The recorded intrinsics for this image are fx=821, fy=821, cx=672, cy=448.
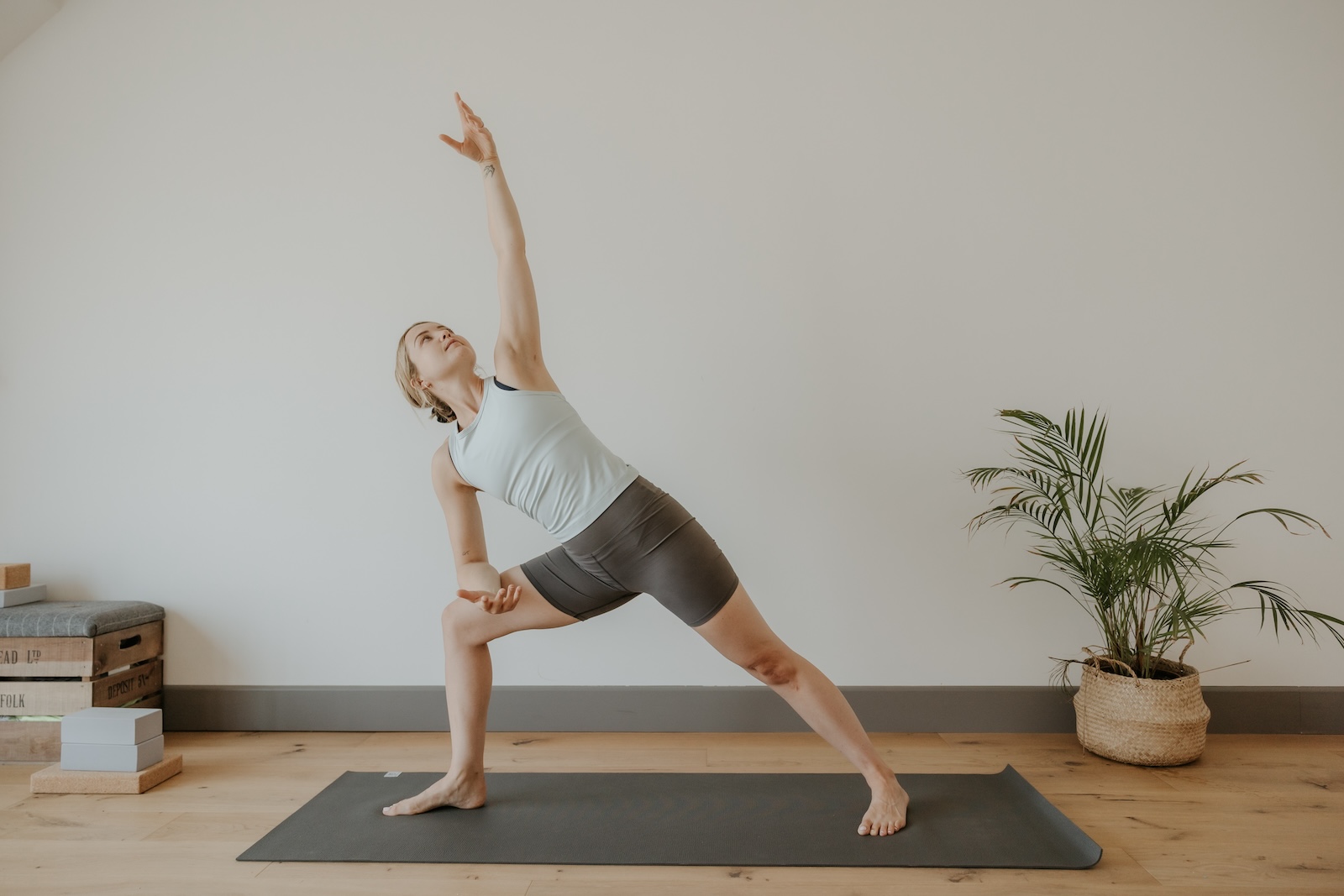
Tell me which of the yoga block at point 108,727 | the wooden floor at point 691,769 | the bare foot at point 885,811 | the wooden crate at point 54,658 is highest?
the wooden crate at point 54,658

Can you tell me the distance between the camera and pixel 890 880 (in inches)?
66.8

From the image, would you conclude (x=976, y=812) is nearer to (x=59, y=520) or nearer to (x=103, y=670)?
(x=103, y=670)

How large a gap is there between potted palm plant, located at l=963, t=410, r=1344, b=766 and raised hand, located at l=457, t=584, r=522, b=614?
1.50 meters

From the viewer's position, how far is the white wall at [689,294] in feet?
8.95

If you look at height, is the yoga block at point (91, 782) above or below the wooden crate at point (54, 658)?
below

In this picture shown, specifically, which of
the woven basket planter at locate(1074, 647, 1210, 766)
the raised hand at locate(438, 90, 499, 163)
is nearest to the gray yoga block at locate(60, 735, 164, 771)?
the raised hand at locate(438, 90, 499, 163)

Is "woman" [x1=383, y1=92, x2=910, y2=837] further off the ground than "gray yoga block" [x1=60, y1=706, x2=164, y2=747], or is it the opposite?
"woman" [x1=383, y1=92, x2=910, y2=837]

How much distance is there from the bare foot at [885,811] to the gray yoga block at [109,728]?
1.91m

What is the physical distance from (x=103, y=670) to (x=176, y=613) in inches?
Result: 12.9

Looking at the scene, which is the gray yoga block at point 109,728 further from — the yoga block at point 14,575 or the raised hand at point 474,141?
the raised hand at point 474,141

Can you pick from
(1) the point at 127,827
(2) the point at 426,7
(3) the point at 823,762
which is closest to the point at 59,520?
(1) the point at 127,827

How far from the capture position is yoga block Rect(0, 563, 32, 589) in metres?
2.66

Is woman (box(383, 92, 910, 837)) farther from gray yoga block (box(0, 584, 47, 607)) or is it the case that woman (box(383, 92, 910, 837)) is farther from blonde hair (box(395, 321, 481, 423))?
gray yoga block (box(0, 584, 47, 607))

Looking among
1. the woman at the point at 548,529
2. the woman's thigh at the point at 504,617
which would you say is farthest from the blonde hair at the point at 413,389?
the woman's thigh at the point at 504,617
